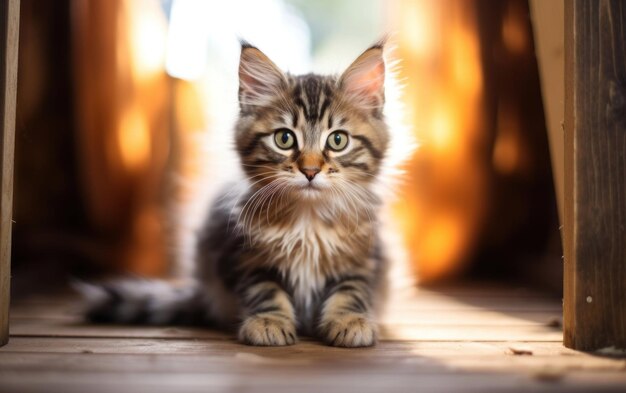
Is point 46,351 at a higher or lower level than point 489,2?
lower

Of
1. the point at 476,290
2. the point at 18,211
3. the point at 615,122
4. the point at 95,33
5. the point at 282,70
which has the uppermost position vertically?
the point at 95,33

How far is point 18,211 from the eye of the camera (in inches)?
104

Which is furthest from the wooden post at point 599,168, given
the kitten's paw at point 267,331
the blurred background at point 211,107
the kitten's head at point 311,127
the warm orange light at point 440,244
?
the warm orange light at point 440,244

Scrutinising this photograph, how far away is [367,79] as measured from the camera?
1.79m

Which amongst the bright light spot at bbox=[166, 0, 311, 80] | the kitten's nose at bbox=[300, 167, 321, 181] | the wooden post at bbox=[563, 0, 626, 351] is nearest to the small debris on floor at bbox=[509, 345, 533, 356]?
the wooden post at bbox=[563, 0, 626, 351]

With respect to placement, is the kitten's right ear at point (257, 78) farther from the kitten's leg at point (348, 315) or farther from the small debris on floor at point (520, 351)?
the small debris on floor at point (520, 351)

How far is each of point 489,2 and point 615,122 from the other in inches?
66.7

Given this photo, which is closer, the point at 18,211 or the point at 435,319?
the point at 435,319

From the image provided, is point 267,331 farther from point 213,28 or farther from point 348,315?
point 213,28

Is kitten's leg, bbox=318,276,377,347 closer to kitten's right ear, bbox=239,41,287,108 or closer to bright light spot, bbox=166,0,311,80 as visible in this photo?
kitten's right ear, bbox=239,41,287,108

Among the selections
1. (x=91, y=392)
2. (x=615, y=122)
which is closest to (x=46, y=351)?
(x=91, y=392)

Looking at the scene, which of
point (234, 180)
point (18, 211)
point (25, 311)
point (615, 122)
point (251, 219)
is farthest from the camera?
point (18, 211)

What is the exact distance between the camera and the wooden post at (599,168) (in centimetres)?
144

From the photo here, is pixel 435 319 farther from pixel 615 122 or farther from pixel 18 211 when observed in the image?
pixel 18 211
